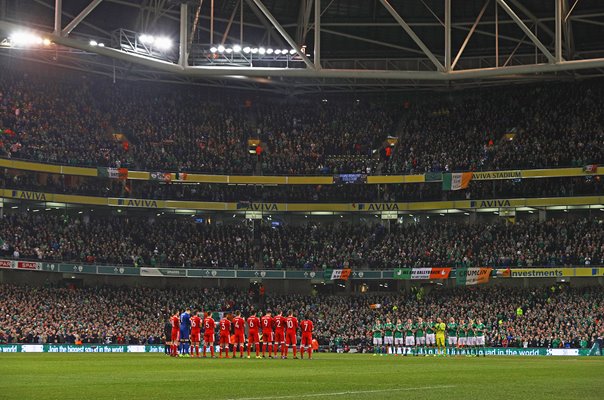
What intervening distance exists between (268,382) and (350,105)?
191ft

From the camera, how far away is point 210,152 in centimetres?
7194

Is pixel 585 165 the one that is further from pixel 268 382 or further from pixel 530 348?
pixel 268 382

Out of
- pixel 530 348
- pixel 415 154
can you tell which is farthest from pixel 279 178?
pixel 530 348

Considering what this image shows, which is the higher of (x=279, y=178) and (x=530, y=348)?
(x=279, y=178)

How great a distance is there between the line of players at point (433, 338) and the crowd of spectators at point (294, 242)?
47.4 feet

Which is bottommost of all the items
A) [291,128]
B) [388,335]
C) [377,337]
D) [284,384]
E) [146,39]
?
[377,337]

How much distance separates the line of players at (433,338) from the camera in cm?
4712

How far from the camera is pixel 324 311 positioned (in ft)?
211

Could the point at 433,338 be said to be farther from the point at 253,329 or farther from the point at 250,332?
the point at 253,329

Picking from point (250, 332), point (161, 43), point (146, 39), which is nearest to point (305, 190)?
point (161, 43)

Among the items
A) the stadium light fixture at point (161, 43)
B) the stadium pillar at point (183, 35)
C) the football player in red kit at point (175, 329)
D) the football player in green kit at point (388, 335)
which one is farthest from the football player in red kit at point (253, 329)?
the stadium light fixture at point (161, 43)

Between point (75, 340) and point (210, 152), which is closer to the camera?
point (75, 340)

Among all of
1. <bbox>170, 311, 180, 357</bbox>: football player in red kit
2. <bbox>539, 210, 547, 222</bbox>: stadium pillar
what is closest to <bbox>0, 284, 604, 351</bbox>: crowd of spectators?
<bbox>539, 210, 547, 222</bbox>: stadium pillar

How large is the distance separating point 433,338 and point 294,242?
23.8 m
